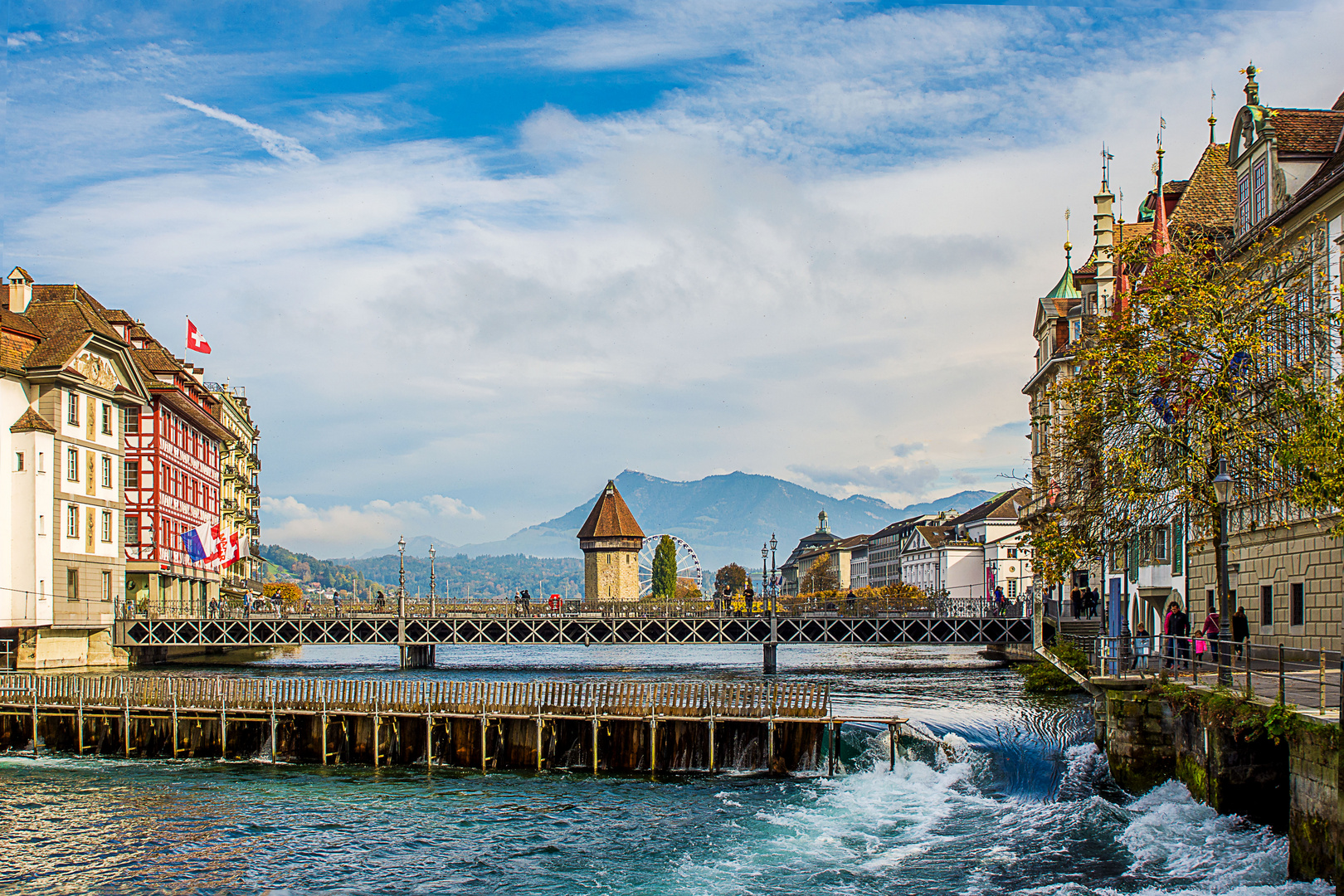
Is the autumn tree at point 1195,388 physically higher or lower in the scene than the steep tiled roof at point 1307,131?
lower

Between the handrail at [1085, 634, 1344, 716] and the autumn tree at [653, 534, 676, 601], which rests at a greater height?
the handrail at [1085, 634, 1344, 716]

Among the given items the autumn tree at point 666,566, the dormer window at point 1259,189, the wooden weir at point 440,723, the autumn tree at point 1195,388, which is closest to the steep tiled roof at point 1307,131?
the dormer window at point 1259,189

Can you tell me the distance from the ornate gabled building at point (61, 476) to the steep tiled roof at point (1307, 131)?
164ft

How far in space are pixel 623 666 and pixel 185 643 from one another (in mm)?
24548

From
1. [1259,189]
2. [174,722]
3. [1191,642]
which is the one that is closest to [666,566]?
[174,722]

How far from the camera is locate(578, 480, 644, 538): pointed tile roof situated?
12244cm

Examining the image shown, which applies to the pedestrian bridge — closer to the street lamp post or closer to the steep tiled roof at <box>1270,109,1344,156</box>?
the steep tiled roof at <box>1270,109,1344,156</box>

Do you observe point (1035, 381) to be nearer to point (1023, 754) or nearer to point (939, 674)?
point (939, 674)

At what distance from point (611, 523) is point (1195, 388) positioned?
322 feet

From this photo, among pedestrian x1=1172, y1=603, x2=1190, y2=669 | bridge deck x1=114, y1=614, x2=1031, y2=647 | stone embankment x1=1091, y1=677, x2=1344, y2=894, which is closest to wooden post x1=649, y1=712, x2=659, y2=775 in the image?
stone embankment x1=1091, y1=677, x2=1344, y2=894

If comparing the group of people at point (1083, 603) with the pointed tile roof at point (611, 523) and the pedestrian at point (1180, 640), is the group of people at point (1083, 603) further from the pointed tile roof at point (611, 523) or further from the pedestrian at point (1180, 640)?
the pointed tile roof at point (611, 523)

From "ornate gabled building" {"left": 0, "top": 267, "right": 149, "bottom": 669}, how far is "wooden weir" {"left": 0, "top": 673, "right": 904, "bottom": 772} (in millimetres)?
20531

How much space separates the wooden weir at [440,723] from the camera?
32.4 m

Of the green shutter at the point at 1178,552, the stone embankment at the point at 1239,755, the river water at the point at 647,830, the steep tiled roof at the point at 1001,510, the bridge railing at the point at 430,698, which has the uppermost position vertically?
the steep tiled roof at the point at 1001,510
